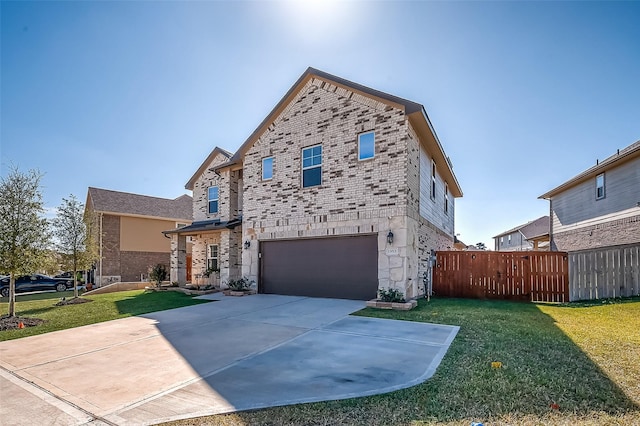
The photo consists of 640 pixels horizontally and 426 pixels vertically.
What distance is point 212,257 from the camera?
58.1ft

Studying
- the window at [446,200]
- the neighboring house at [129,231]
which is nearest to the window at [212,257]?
the neighboring house at [129,231]

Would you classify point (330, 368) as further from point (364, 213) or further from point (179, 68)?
point (179, 68)

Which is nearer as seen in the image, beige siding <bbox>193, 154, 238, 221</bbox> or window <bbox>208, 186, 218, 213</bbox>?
beige siding <bbox>193, 154, 238, 221</bbox>

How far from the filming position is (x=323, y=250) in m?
12.6

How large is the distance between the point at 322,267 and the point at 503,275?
270 inches

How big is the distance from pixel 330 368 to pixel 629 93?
14.3 metres

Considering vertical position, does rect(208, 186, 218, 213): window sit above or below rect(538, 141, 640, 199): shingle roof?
below

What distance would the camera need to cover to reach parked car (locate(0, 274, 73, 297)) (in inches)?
878

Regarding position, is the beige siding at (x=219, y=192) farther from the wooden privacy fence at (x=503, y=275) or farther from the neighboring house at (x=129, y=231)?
the wooden privacy fence at (x=503, y=275)

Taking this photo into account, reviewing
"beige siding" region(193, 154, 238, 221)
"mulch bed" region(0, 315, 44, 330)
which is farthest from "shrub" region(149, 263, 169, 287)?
"mulch bed" region(0, 315, 44, 330)

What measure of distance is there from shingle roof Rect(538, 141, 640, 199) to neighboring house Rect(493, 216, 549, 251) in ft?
26.8

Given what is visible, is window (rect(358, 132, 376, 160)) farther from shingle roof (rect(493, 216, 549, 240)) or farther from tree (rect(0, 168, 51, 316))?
shingle roof (rect(493, 216, 549, 240))

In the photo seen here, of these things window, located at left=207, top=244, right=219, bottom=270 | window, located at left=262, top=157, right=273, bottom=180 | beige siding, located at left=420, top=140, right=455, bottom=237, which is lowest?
window, located at left=207, top=244, right=219, bottom=270

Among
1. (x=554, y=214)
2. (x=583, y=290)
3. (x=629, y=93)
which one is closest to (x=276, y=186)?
(x=583, y=290)
